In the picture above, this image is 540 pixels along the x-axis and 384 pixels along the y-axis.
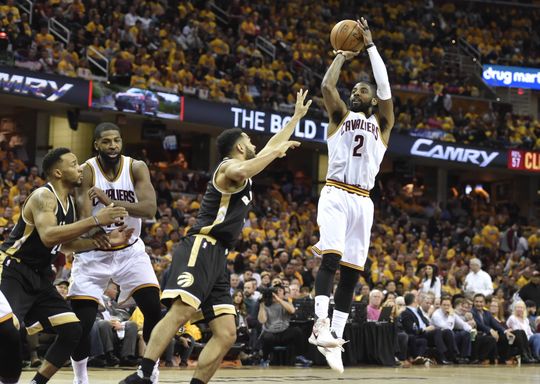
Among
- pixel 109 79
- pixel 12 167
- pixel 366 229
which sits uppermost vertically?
pixel 109 79

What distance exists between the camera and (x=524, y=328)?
19.0 metres

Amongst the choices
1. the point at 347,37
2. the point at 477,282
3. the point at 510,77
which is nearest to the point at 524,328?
the point at 477,282

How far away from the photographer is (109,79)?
2297cm

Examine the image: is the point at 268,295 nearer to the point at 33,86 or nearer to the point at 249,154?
the point at 249,154

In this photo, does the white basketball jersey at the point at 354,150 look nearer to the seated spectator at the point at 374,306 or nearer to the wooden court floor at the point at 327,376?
the wooden court floor at the point at 327,376

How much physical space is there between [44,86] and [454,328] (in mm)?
10007

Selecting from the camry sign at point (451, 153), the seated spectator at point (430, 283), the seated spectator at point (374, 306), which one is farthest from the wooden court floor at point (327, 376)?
the camry sign at point (451, 153)

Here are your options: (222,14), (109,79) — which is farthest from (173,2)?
(109,79)

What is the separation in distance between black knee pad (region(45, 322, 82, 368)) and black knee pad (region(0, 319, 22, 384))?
63cm

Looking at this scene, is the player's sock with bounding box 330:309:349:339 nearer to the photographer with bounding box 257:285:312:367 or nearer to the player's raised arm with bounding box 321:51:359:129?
the player's raised arm with bounding box 321:51:359:129

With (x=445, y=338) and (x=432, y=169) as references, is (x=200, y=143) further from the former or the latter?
(x=445, y=338)

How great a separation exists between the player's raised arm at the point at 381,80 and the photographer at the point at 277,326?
6.22 metres

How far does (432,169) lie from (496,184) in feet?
9.97

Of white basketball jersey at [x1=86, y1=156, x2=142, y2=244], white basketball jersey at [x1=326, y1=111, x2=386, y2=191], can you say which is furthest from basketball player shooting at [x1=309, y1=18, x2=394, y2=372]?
white basketball jersey at [x1=86, y1=156, x2=142, y2=244]
